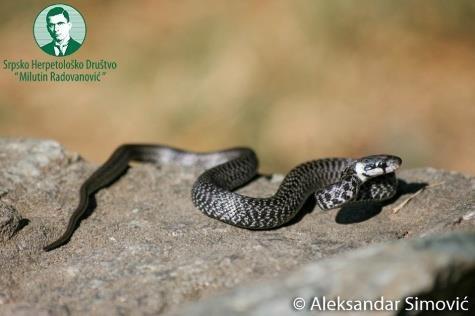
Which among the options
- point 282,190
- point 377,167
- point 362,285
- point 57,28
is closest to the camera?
point 362,285

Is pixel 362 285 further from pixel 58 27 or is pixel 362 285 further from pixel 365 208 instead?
pixel 58 27

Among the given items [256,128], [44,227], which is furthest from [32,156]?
[256,128]

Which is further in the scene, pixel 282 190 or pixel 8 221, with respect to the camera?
pixel 282 190

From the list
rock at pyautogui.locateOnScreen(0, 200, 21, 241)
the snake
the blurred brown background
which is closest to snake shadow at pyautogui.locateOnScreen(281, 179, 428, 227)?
the snake

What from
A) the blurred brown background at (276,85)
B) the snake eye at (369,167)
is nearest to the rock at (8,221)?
the snake eye at (369,167)

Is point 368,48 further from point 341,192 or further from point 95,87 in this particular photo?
point 341,192

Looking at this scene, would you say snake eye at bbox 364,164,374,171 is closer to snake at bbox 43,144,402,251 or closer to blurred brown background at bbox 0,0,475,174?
snake at bbox 43,144,402,251

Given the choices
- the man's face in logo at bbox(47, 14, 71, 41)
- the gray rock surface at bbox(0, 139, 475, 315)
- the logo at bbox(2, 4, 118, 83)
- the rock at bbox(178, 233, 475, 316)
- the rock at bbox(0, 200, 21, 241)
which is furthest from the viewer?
the logo at bbox(2, 4, 118, 83)

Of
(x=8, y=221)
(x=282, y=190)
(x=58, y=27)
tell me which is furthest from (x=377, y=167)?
(x=58, y=27)
